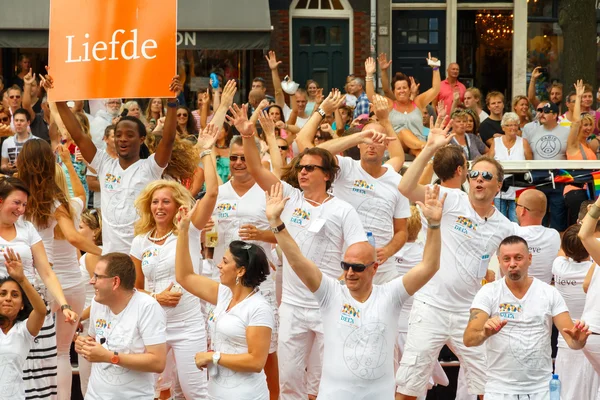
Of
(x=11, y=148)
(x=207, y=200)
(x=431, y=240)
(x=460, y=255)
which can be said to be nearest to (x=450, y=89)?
(x=11, y=148)

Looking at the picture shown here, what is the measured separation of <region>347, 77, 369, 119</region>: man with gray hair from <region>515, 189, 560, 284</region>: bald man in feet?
17.5

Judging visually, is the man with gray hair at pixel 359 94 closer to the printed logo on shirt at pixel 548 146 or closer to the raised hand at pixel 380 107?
the printed logo on shirt at pixel 548 146

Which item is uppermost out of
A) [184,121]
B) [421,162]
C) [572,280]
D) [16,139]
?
[184,121]

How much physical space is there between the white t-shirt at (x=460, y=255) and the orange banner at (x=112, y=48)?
2710 mm

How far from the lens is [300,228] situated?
7902 millimetres

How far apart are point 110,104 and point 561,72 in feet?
29.9

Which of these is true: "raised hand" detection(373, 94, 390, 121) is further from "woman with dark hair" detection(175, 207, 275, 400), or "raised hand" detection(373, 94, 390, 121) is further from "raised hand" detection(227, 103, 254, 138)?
"woman with dark hair" detection(175, 207, 275, 400)

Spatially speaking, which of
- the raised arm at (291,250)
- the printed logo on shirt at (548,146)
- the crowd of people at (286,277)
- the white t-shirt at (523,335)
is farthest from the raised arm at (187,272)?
the printed logo on shirt at (548,146)

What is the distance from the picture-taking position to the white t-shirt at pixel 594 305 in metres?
8.06

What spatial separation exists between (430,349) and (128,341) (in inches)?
94.9

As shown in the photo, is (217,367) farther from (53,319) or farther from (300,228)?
(53,319)

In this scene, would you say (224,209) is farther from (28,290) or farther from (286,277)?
(28,290)

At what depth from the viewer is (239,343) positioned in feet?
22.2

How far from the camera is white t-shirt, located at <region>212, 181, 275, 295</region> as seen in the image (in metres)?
8.59
